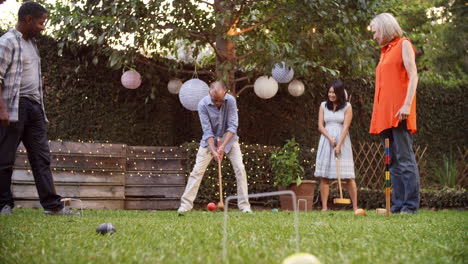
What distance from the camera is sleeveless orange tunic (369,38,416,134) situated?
4672mm

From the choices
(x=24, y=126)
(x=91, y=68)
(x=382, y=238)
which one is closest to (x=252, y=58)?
(x=91, y=68)

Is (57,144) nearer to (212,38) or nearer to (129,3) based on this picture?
(129,3)

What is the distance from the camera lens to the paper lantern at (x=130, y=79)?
7.16 meters

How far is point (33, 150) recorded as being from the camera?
4355 millimetres

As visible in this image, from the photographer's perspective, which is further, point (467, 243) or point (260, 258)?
point (467, 243)

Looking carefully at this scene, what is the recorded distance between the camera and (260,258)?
6.19 feet

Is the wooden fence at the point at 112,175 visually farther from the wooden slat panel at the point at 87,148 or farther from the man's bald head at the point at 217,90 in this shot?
the man's bald head at the point at 217,90

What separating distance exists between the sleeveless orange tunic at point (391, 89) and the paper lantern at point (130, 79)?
3.37m

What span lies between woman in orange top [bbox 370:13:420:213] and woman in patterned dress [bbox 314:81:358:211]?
4.43 feet

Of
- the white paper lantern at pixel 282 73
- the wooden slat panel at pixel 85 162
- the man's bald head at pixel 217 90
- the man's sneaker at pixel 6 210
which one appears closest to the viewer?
the man's sneaker at pixel 6 210

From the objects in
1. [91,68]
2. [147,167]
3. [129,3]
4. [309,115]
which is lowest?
[147,167]

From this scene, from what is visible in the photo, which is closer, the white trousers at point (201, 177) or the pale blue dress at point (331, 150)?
the white trousers at point (201, 177)

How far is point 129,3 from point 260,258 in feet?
17.4

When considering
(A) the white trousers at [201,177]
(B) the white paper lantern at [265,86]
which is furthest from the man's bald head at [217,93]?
(B) the white paper lantern at [265,86]
